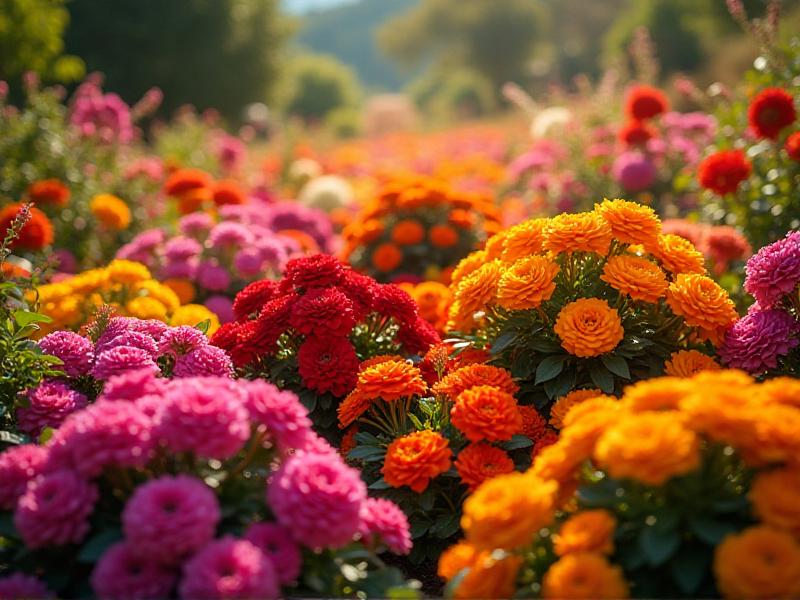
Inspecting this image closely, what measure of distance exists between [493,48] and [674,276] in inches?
1147

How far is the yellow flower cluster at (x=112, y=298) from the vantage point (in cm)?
308

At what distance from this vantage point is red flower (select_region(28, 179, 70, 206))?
15.9 feet

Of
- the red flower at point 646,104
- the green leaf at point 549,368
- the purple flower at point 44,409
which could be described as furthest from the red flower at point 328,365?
the red flower at point 646,104

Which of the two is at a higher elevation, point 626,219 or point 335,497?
point 626,219

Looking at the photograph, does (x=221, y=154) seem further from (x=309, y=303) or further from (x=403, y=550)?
(x=403, y=550)

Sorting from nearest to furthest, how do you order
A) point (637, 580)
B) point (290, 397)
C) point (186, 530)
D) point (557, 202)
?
1. point (186, 530)
2. point (637, 580)
3. point (290, 397)
4. point (557, 202)

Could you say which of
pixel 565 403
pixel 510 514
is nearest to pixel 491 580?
pixel 510 514

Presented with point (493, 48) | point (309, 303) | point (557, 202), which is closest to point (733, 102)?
point (557, 202)

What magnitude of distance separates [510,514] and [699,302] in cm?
116

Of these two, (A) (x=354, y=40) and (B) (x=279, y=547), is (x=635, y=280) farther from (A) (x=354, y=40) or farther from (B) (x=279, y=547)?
(A) (x=354, y=40)

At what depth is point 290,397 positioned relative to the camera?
1694 mm

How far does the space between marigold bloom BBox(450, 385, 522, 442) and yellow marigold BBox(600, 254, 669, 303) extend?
0.49 m


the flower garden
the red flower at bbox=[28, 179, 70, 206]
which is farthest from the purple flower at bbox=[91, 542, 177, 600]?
the red flower at bbox=[28, 179, 70, 206]

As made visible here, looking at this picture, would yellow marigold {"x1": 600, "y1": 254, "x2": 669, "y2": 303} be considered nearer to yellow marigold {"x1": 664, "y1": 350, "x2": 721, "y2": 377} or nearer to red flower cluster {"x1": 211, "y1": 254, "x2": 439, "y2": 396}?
yellow marigold {"x1": 664, "y1": 350, "x2": 721, "y2": 377}
